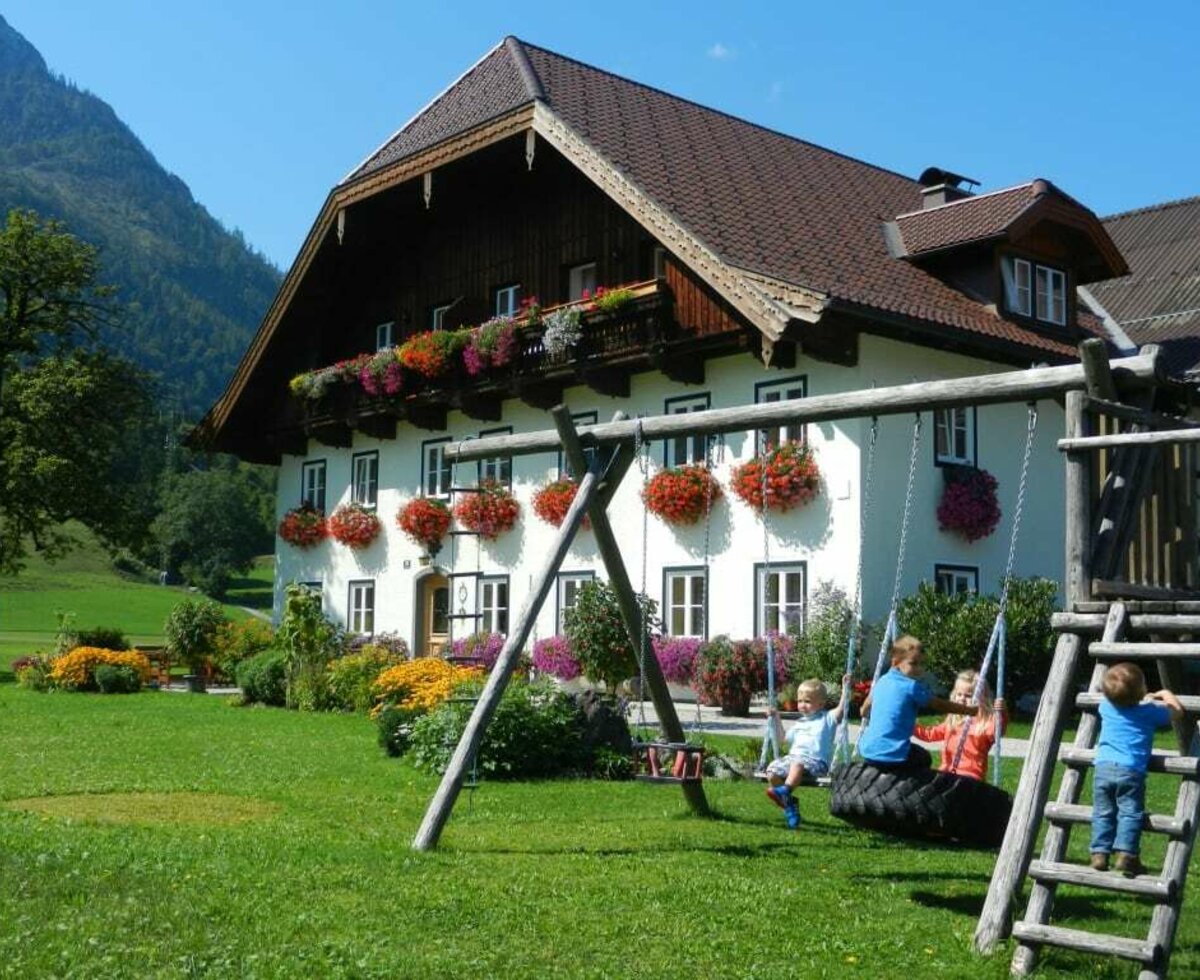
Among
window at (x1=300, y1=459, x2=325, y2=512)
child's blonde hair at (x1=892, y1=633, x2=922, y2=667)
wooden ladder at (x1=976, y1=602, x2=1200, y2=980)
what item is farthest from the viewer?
window at (x1=300, y1=459, x2=325, y2=512)

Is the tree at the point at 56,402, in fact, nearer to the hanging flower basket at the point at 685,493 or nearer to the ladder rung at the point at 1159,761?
the hanging flower basket at the point at 685,493

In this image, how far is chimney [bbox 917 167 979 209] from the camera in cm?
2684

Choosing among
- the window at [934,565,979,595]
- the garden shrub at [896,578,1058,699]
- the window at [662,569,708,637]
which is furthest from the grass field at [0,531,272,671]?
the garden shrub at [896,578,1058,699]

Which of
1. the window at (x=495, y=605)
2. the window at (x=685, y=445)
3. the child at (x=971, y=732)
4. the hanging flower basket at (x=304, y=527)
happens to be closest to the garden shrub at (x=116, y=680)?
the hanging flower basket at (x=304, y=527)

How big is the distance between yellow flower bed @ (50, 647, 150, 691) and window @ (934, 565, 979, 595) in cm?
1467

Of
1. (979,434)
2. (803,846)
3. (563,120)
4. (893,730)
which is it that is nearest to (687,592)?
(979,434)

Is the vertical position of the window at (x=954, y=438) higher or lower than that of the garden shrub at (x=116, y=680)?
higher

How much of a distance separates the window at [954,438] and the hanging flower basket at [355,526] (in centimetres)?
1207

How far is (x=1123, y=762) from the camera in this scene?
7043 mm

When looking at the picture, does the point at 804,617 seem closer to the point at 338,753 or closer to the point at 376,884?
the point at 338,753

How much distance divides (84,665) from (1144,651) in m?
23.6

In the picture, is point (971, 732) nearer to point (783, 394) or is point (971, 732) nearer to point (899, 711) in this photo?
point (899, 711)

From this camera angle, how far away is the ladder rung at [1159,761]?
22.2ft

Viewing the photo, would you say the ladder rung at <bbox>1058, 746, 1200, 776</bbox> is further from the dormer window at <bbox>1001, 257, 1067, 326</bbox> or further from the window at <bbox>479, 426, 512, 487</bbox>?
the window at <bbox>479, 426, 512, 487</bbox>
